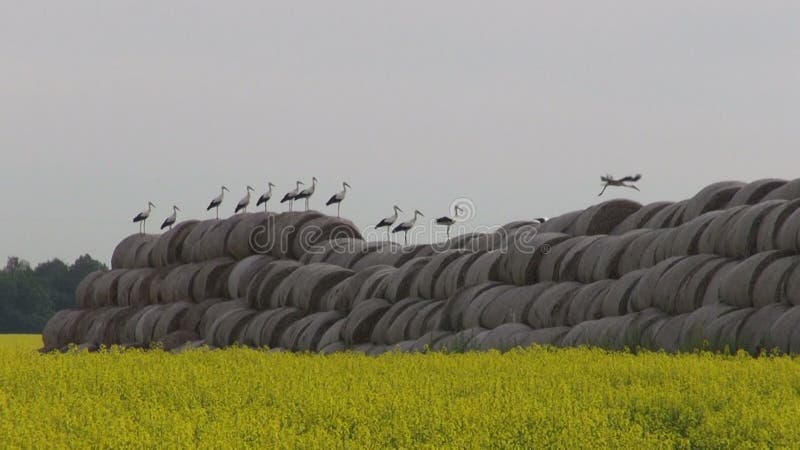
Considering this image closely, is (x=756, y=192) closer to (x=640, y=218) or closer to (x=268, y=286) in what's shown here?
(x=640, y=218)

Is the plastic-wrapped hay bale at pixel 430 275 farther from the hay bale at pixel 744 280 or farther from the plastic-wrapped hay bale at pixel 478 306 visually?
the hay bale at pixel 744 280

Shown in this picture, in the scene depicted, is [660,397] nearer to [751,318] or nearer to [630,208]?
[751,318]

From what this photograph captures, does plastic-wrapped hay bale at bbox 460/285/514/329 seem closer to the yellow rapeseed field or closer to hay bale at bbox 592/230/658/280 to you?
hay bale at bbox 592/230/658/280

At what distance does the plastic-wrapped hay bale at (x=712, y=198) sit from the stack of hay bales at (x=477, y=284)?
1.2 inches

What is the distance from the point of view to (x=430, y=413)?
9.84 meters

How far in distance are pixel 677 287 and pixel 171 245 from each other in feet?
55.4

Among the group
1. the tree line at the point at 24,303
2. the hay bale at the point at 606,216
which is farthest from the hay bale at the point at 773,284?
the tree line at the point at 24,303

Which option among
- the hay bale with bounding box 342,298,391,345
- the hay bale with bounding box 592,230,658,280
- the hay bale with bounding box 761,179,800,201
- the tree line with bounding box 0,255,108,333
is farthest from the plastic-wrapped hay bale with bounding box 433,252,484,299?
the tree line with bounding box 0,255,108,333

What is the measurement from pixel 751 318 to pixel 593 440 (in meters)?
7.42

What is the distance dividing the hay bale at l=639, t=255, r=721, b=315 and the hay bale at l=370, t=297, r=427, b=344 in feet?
18.0

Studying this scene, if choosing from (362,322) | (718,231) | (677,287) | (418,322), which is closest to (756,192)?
(718,231)

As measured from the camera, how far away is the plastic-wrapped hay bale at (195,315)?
92.4 ft

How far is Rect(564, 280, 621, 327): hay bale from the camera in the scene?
61.1 ft

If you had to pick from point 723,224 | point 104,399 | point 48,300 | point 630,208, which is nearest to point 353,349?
point 630,208
